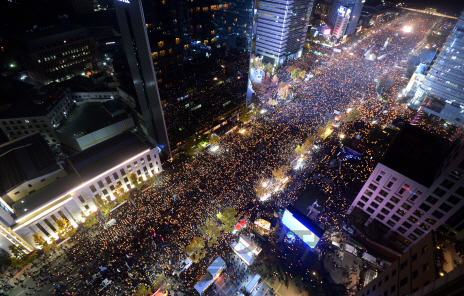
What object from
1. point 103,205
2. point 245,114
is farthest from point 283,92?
point 103,205

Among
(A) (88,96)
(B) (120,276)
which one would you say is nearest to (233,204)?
(B) (120,276)

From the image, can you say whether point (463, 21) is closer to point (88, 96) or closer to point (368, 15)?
point (88, 96)

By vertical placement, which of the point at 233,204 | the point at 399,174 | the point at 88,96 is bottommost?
the point at 233,204

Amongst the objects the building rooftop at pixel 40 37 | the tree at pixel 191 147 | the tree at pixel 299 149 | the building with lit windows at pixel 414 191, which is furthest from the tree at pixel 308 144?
the building rooftop at pixel 40 37

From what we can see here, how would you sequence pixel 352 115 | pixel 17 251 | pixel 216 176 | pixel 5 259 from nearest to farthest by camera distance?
1. pixel 17 251
2. pixel 5 259
3. pixel 216 176
4. pixel 352 115

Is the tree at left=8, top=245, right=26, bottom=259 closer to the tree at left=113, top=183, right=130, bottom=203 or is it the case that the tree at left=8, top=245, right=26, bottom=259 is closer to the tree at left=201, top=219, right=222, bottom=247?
the tree at left=113, top=183, right=130, bottom=203

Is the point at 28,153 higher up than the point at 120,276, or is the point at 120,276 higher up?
the point at 28,153

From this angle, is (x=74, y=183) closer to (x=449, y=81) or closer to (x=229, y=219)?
(x=229, y=219)
